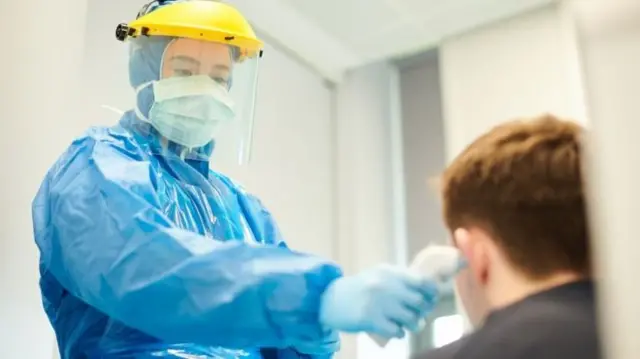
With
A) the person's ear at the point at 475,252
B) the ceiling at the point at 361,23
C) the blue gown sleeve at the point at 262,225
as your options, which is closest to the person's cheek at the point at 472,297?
the person's ear at the point at 475,252

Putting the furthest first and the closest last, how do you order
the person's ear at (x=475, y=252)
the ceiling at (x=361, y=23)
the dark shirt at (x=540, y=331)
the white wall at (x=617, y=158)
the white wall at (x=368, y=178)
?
the white wall at (x=368, y=178)
the ceiling at (x=361, y=23)
the person's ear at (x=475, y=252)
the dark shirt at (x=540, y=331)
the white wall at (x=617, y=158)

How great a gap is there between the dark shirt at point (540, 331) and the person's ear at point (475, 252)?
0.38ft

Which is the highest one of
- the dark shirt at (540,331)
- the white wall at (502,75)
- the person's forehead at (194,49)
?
the white wall at (502,75)

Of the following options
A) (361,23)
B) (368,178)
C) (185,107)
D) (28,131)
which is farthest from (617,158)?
(368,178)

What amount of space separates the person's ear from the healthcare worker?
0.05 metres

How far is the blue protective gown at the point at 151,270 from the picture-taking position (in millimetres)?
944

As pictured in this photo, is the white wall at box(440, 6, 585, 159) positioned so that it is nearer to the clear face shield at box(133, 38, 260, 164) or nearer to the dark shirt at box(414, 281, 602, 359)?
the clear face shield at box(133, 38, 260, 164)

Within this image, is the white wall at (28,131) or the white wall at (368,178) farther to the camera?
the white wall at (368,178)

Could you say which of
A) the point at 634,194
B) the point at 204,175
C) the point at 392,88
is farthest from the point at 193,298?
the point at 392,88

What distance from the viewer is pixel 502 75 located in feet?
9.23

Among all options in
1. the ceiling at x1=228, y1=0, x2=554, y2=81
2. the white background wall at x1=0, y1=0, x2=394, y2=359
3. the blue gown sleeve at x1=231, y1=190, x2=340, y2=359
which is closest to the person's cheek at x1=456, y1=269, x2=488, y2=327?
the blue gown sleeve at x1=231, y1=190, x2=340, y2=359

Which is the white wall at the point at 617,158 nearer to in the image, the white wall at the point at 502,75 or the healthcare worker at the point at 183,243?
the healthcare worker at the point at 183,243

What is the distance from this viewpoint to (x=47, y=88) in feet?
5.39

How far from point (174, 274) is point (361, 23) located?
197 cm
